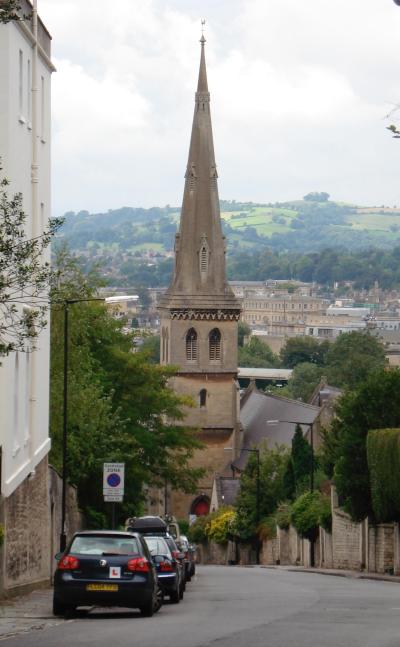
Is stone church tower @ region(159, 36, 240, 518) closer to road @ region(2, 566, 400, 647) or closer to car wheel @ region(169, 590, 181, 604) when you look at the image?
road @ region(2, 566, 400, 647)

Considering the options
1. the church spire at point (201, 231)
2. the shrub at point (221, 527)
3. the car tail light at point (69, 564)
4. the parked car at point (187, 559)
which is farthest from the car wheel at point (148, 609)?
the church spire at point (201, 231)

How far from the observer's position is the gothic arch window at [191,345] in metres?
121

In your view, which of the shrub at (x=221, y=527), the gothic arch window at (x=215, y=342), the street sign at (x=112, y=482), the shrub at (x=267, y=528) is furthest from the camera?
the gothic arch window at (x=215, y=342)

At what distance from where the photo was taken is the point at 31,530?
33750mm

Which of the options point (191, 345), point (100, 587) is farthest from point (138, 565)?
point (191, 345)

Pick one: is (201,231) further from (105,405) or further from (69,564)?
(69,564)

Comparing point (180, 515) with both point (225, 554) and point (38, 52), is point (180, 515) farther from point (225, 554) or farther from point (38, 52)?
point (38, 52)

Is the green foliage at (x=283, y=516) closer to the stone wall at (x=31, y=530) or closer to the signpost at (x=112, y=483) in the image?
the signpost at (x=112, y=483)

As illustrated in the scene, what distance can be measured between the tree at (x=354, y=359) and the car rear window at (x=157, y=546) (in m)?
139

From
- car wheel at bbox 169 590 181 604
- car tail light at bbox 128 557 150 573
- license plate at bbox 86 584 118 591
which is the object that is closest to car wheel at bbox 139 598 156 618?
car tail light at bbox 128 557 150 573

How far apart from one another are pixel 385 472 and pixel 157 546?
68.8 ft

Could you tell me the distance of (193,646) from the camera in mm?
19250

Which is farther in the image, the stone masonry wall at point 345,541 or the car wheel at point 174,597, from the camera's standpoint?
the stone masonry wall at point 345,541

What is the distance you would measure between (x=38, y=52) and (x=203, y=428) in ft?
289
